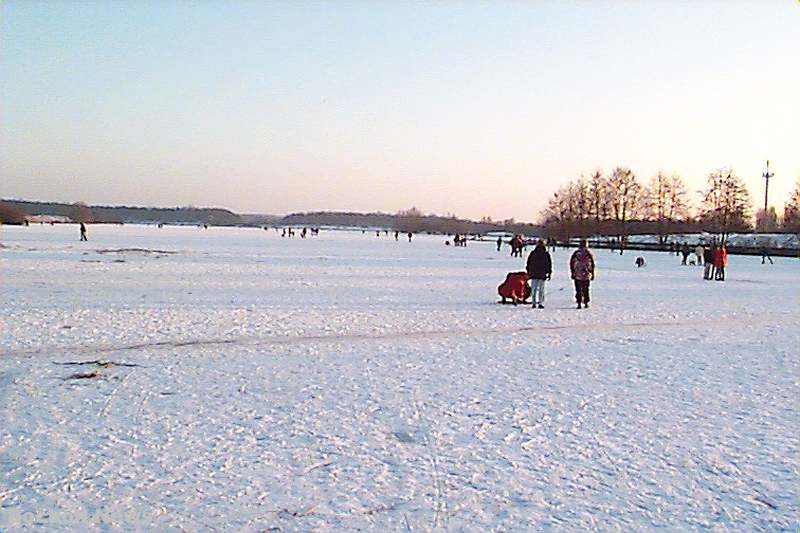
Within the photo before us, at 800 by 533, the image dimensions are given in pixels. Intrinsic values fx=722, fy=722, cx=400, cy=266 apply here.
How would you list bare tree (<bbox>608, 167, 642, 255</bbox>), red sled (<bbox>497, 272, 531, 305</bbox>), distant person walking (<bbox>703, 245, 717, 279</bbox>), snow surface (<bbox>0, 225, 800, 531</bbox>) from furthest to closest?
bare tree (<bbox>608, 167, 642, 255</bbox>)
distant person walking (<bbox>703, 245, 717, 279</bbox>)
red sled (<bbox>497, 272, 531, 305</bbox>)
snow surface (<bbox>0, 225, 800, 531</bbox>)

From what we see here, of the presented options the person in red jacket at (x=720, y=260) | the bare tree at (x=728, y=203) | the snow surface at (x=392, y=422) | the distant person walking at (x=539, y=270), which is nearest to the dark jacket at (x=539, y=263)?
the distant person walking at (x=539, y=270)

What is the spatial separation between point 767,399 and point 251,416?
5674 millimetres

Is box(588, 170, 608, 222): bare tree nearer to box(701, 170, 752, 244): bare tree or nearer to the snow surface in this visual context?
box(701, 170, 752, 244): bare tree

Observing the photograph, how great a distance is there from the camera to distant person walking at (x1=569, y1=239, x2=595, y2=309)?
17266 mm

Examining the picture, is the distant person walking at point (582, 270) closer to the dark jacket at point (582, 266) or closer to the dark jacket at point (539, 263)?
the dark jacket at point (582, 266)

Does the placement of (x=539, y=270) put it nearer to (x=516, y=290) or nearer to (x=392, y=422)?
(x=516, y=290)

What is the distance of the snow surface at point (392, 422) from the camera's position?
195 inches

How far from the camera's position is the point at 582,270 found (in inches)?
684

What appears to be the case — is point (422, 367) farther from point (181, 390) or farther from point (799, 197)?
point (799, 197)

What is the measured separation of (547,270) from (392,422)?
1099 centimetres

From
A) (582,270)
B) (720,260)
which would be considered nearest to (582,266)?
(582,270)

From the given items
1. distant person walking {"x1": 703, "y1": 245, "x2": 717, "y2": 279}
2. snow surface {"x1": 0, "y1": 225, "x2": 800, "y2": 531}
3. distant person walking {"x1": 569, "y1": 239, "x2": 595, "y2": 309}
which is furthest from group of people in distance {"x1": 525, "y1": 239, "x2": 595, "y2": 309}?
distant person walking {"x1": 703, "y1": 245, "x2": 717, "y2": 279}

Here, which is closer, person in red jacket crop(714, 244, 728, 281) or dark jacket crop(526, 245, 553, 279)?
dark jacket crop(526, 245, 553, 279)

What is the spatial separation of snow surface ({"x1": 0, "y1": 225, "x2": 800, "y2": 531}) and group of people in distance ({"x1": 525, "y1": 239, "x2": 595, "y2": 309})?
2.53 m
